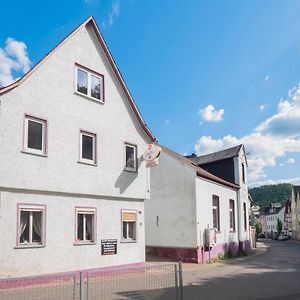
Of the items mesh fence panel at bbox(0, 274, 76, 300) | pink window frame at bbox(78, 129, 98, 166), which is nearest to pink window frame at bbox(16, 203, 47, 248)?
pink window frame at bbox(78, 129, 98, 166)

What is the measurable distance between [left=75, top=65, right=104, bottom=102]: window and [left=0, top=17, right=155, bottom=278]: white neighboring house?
0.04 metres

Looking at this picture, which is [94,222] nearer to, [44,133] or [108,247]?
[108,247]

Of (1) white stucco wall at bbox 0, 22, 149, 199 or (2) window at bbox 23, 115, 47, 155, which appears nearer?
(1) white stucco wall at bbox 0, 22, 149, 199

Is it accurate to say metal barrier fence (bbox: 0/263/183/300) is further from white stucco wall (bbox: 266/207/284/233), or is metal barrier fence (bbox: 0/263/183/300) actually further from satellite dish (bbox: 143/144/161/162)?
white stucco wall (bbox: 266/207/284/233)

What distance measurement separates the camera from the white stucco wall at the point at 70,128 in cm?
1359

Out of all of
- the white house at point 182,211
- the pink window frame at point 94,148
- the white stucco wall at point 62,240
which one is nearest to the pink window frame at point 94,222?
the white stucco wall at point 62,240

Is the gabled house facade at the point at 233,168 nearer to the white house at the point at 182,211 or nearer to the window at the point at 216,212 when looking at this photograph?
the white house at the point at 182,211

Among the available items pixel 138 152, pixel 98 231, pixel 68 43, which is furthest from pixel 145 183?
pixel 68 43

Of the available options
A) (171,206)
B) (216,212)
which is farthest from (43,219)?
(216,212)

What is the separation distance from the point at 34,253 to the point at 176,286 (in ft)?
20.2

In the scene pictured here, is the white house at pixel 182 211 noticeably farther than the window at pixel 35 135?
Yes

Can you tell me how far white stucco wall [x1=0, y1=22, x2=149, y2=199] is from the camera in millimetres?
13594

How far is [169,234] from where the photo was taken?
2291cm

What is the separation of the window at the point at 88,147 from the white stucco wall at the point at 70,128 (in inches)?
8.8
